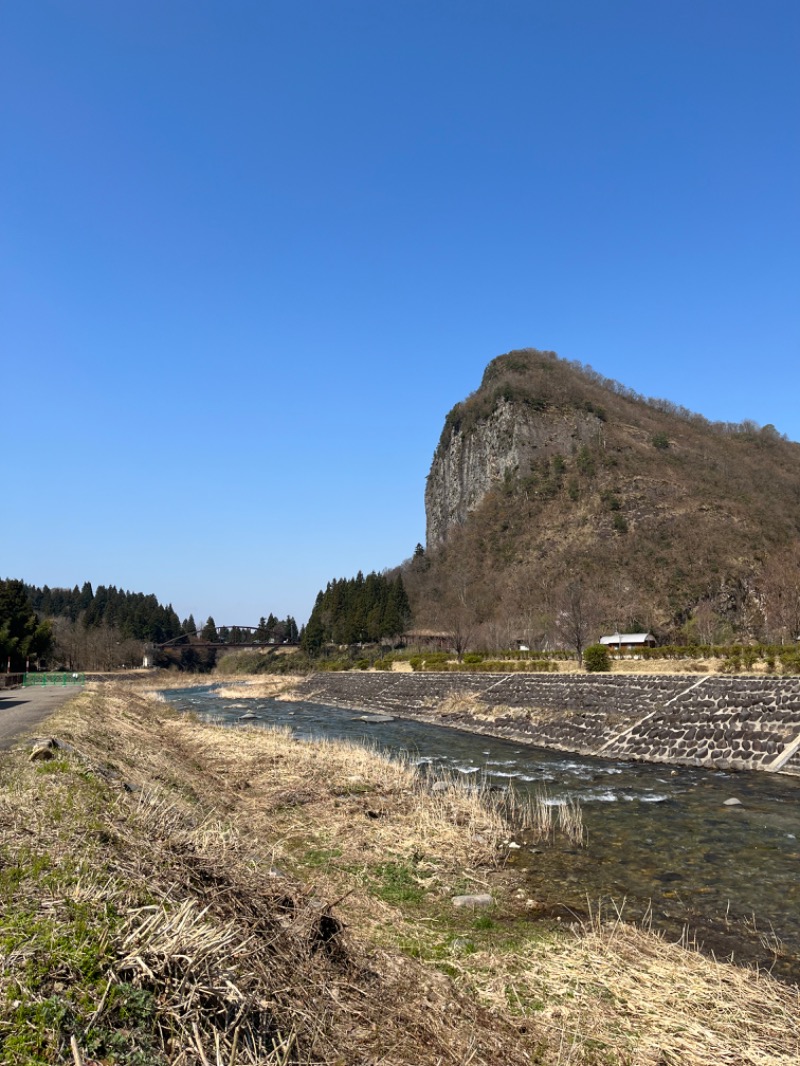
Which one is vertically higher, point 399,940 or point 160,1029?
point 160,1029

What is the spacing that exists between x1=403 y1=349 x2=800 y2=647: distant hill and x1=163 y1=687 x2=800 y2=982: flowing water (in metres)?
32.2

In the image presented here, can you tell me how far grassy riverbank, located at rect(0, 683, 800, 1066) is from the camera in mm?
3535

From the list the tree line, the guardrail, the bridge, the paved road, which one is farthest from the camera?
the bridge

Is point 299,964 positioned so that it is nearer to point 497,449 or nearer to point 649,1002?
point 649,1002

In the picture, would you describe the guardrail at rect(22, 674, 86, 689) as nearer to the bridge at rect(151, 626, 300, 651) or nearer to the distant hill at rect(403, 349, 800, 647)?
the distant hill at rect(403, 349, 800, 647)

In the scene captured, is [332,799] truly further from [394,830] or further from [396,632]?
[396,632]

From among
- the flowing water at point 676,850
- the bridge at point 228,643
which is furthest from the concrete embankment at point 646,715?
the bridge at point 228,643

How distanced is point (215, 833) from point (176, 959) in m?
4.54

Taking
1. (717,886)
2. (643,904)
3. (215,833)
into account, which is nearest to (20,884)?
(215,833)

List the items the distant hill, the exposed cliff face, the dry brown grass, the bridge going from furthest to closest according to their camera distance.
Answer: the exposed cliff face < the bridge < the distant hill < the dry brown grass

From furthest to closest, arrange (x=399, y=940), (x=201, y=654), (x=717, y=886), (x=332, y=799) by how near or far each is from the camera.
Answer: (x=201, y=654), (x=332, y=799), (x=717, y=886), (x=399, y=940)

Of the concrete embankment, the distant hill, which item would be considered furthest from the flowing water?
the distant hill

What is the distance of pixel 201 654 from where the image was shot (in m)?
139

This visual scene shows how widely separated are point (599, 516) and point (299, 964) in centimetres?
11478
